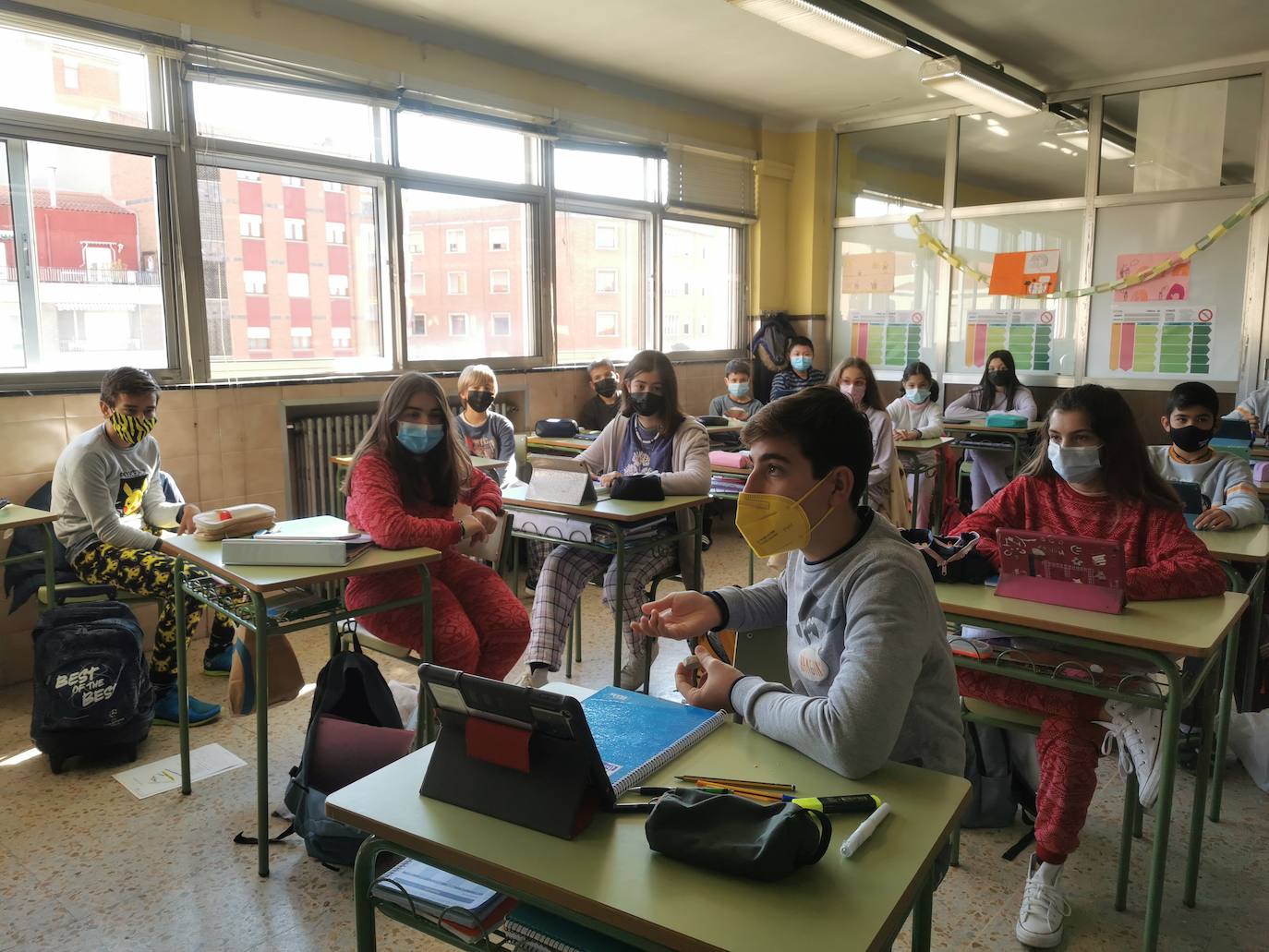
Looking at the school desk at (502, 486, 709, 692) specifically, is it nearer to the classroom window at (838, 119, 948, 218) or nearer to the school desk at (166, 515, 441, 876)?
the school desk at (166, 515, 441, 876)

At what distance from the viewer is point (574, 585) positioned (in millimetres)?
3428

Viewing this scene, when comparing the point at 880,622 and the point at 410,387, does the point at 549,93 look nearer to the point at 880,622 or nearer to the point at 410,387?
the point at 410,387

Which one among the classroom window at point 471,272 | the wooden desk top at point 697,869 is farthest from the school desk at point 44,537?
the wooden desk top at point 697,869

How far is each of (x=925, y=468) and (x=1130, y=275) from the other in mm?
2546

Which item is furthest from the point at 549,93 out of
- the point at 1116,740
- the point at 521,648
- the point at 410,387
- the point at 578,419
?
the point at 1116,740

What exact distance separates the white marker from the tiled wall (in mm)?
3796

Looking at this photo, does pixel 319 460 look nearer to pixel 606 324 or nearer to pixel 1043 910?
pixel 606 324

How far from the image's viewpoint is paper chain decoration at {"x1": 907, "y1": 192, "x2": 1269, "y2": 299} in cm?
615

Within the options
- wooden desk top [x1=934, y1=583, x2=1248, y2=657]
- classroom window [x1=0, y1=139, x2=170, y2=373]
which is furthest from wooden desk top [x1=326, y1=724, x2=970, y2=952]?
classroom window [x1=0, y1=139, x2=170, y2=373]

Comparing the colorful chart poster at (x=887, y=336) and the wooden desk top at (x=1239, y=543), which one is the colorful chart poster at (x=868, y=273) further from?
the wooden desk top at (x=1239, y=543)

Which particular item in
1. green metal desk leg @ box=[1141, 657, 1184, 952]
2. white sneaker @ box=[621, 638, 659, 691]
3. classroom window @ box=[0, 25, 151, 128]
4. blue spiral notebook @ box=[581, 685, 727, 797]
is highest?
classroom window @ box=[0, 25, 151, 128]

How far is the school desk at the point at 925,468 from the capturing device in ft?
17.6

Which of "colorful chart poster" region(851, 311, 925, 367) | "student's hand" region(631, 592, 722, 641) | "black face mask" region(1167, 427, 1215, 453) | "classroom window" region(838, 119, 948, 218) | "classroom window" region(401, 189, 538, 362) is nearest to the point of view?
"student's hand" region(631, 592, 722, 641)

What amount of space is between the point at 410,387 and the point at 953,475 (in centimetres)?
445
